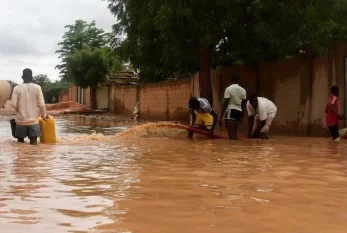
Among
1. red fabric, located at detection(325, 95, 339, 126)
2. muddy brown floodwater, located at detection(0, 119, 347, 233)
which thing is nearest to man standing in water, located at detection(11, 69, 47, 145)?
Result: muddy brown floodwater, located at detection(0, 119, 347, 233)

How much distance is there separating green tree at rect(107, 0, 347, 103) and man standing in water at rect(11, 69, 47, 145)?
425 centimetres

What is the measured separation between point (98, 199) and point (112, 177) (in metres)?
1.16

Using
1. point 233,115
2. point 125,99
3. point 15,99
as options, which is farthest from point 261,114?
point 125,99

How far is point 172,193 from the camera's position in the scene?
13.6 feet

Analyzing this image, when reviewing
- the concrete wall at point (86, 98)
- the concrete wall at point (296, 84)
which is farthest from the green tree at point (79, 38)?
the concrete wall at point (296, 84)

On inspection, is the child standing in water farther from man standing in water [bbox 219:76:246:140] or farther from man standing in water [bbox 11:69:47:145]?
man standing in water [bbox 11:69:47:145]

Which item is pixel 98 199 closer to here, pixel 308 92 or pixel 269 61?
pixel 308 92

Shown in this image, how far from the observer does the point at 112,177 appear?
502 cm

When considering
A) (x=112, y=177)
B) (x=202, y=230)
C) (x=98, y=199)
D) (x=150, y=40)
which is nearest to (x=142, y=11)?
(x=150, y=40)

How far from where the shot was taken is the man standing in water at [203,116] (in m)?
10.8

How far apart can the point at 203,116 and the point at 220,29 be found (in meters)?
2.96

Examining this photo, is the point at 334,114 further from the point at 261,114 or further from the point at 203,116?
the point at 203,116

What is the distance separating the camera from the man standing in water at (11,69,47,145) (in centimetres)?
880

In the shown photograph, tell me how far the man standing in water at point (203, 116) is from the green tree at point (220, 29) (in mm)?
2377
